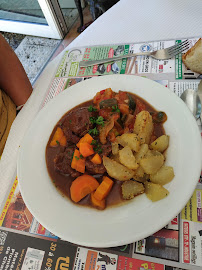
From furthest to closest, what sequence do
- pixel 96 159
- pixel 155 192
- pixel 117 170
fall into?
pixel 96 159
pixel 117 170
pixel 155 192

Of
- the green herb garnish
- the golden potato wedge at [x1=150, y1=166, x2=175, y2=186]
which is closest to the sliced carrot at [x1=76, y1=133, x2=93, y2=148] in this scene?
the green herb garnish

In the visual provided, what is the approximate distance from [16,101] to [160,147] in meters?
1.72

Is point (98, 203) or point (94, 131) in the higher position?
point (94, 131)

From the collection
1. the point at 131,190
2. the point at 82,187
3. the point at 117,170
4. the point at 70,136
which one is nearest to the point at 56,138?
the point at 70,136

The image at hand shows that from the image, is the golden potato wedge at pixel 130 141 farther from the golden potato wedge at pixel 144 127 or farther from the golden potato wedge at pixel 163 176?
the golden potato wedge at pixel 163 176

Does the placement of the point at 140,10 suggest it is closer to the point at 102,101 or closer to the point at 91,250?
the point at 102,101

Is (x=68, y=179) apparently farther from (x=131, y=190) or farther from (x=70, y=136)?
(x=131, y=190)

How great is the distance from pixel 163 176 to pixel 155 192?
0.35 feet

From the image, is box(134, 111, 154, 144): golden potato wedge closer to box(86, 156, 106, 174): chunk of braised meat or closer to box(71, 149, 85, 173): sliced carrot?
box(86, 156, 106, 174): chunk of braised meat

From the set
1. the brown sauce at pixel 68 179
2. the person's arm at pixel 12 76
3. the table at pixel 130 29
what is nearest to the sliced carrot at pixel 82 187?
the brown sauce at pixel 68 179

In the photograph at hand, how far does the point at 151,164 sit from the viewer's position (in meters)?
1.26

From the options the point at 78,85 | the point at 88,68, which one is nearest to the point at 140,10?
the point at 88,68

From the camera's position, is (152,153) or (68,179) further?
(68,179)

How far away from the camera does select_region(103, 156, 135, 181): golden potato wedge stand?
130 cm
